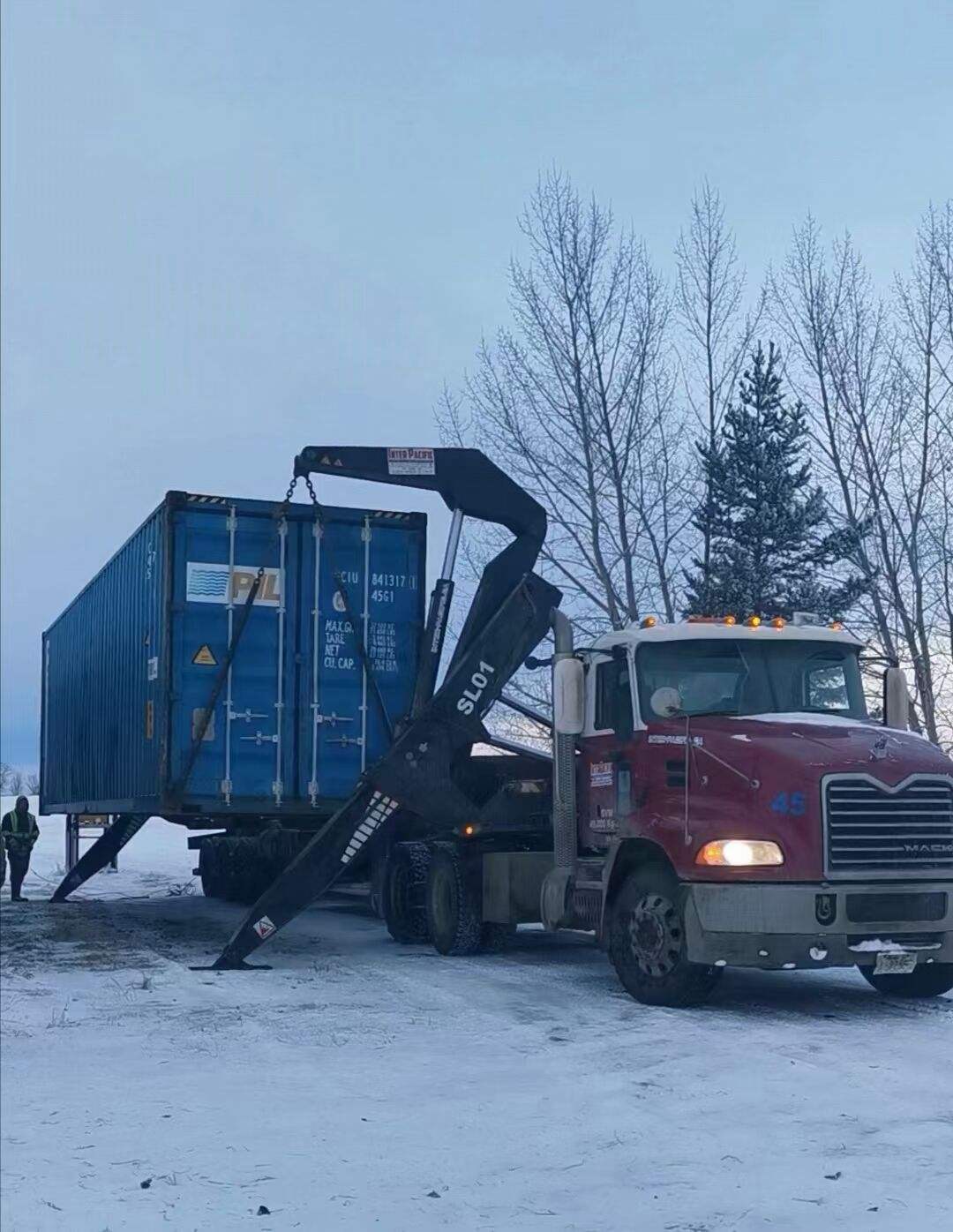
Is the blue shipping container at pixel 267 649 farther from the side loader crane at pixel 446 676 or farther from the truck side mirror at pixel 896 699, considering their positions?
the truck side mirror at pixel 896 699

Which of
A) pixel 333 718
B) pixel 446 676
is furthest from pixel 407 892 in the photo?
pixel 446 676

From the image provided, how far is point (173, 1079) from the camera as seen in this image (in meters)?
8.09

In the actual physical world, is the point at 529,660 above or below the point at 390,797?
above

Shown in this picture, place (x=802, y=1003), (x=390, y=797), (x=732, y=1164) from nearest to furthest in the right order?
(x=732, y=1164) < (x=802, y=1003) < (x=390, y=797)

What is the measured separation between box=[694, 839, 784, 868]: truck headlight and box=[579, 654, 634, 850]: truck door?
112 centimetres

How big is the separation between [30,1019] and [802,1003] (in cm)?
543

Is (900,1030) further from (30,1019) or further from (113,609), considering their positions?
(113,609)

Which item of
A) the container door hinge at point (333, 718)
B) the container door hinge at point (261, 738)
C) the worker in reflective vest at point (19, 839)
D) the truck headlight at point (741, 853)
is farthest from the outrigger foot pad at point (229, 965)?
the worker in reflective vest at point (19, 839)

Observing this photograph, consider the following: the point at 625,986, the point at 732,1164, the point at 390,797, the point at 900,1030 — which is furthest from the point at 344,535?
the point at 732,1164

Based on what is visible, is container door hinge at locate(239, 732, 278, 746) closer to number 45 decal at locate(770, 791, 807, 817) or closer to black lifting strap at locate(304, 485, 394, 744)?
black lifting strap at locate(304, 485, 394, 744)

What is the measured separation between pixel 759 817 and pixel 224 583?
20.8ft

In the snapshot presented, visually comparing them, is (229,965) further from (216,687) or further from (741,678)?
(741,678)

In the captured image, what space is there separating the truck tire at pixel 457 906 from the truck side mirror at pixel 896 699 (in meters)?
4.03

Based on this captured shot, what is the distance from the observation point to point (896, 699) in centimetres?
1182
